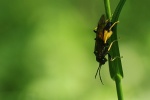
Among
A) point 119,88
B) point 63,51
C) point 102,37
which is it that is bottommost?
point 119,88

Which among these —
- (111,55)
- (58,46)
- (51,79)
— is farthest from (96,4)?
(111,55)

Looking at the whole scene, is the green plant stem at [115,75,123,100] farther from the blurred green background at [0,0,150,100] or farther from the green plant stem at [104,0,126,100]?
the blurred green background at [0,0,150,100]

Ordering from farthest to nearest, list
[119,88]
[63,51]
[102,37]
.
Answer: [63,51] < [102,37] < [119,88]

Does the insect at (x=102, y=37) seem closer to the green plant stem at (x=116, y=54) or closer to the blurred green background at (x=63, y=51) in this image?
the green plant stem at (x=116, y=54)

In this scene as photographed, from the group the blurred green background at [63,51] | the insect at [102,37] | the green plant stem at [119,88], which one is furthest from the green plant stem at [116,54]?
the blurred green background at [63,51]

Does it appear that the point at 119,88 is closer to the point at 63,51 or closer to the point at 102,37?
the point at 102,37

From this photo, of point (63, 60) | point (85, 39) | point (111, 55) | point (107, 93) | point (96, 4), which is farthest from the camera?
point (96, 4)

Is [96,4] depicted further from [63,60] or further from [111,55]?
[111,55]

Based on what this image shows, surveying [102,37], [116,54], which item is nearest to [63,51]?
[102,37]

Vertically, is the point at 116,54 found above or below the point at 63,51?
below
